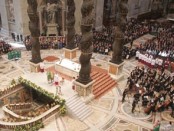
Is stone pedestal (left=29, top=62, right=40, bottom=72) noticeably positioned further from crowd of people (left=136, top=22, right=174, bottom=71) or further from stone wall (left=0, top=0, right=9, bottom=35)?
stone wall (left=0, top=0, right=9, bottom=35)

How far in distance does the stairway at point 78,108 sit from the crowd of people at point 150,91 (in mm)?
2735

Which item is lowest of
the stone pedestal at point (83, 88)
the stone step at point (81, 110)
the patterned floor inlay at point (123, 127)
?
the patterned floor inlay at point (123, 127)

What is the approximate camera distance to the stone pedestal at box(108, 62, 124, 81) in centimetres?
1779

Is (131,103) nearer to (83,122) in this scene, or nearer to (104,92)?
(104,92)

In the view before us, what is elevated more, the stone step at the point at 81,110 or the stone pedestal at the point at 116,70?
the stone pedestal at the point at 116,70

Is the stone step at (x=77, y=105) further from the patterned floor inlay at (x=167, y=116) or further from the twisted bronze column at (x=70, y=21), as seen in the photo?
the twisted bronze column at (x=70, y=21)

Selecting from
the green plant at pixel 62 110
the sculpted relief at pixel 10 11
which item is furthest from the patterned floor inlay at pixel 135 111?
the sculpted relief at pixel 10 11

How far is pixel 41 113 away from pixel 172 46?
15.5m

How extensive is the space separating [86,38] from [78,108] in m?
4.21

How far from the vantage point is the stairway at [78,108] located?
551 inches

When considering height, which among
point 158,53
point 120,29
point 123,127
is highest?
point 120,29

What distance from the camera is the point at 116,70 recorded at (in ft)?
58.8

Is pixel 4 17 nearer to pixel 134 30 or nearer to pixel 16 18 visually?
Answer: pixel 16 18

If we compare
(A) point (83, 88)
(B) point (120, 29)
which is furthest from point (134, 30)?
(A) point (83, 88)
